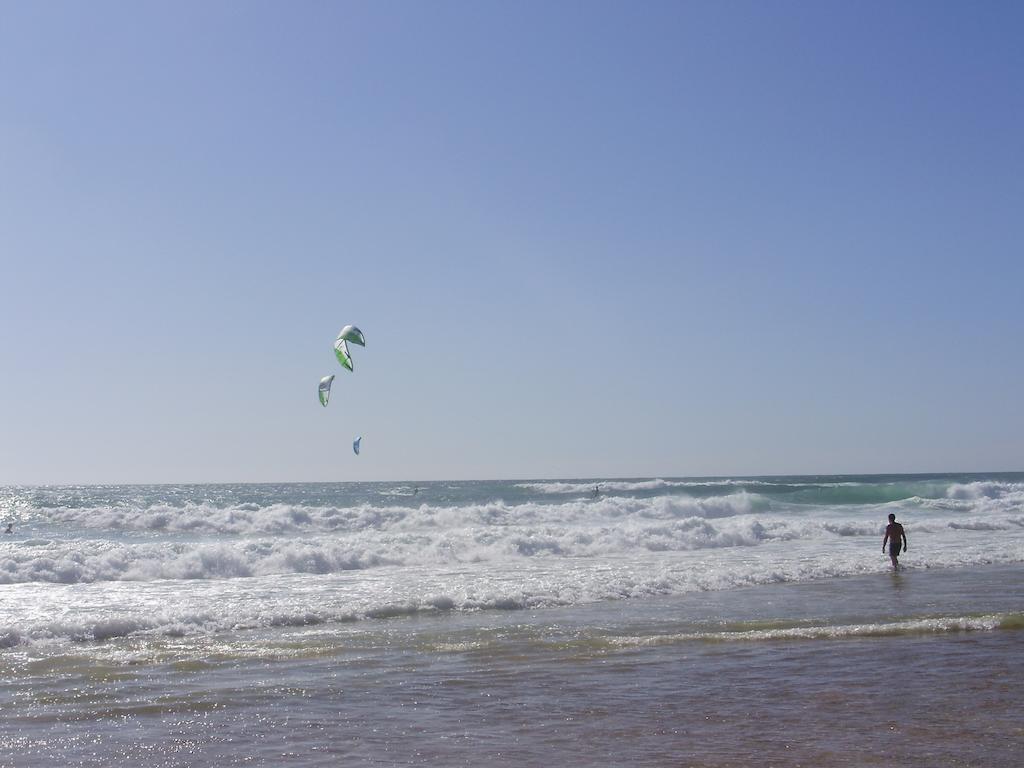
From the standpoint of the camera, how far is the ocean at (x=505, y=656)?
21.0 feet

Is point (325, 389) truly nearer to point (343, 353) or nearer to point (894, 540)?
point (343, 353)

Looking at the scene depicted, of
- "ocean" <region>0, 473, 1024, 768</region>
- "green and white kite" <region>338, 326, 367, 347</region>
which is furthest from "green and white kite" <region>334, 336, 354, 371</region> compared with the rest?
"ocean" <region>0, 473, 1024, 768</region>

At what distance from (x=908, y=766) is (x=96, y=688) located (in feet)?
22.7

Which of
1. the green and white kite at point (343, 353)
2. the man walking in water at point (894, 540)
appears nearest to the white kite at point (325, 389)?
the green and white kite at point (343, 353)

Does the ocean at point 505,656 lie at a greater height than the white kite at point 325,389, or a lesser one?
lesser

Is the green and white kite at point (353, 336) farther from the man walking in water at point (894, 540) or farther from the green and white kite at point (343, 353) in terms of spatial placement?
the man walking in water at point (894, 540)

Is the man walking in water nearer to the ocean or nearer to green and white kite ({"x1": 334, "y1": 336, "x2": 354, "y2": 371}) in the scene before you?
the ocean

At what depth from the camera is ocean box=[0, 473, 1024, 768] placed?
639cm

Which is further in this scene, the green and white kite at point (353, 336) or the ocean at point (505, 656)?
the green and white kite at point (353, 336)

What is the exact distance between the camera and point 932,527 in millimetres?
30703

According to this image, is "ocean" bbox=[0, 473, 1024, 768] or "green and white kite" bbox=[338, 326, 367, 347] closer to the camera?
"ocean" bbox=[0, 473, 1024, 768]

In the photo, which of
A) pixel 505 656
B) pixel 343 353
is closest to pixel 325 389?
pixel 343 353

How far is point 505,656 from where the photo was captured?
979 centimetres

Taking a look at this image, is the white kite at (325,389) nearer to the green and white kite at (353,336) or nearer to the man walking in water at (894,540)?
the green and white kite at (353,336)
